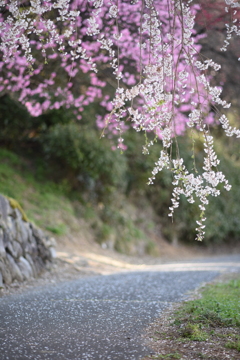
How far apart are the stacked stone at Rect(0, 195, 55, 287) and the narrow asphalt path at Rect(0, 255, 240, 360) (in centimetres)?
49

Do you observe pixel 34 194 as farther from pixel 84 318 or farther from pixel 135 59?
pixel 84 318

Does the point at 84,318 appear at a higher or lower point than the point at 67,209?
lower

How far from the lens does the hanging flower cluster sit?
12.3 ft

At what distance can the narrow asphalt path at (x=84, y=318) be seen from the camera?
292cm

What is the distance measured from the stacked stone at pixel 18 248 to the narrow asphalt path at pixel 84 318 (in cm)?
49

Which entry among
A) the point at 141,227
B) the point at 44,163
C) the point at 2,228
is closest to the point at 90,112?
the point at 44,163

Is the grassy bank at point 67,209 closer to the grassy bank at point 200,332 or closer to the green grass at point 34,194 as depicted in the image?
the green grass at point 34,194

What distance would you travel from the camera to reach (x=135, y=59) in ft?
27.8

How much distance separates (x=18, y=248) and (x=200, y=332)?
344 centimetres

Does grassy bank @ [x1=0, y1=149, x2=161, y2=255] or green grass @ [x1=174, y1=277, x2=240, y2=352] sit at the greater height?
grassy bank @ [x1=0, y1=149, x2=161, y2=255]

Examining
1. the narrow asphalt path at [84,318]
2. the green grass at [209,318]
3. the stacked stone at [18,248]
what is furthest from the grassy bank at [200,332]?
the stacked stone at [18,248]

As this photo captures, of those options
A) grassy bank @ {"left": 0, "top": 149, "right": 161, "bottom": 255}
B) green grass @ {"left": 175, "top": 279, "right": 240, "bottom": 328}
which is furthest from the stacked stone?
green grass @ {"left": 175, "top": 279, "right": 240, "bottom": 328}

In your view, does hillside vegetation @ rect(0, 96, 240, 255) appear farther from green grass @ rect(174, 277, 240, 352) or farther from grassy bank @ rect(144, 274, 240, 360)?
grassy bank @ rect(144, 274, 240, 360)

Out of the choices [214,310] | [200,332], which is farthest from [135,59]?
[200,332]
